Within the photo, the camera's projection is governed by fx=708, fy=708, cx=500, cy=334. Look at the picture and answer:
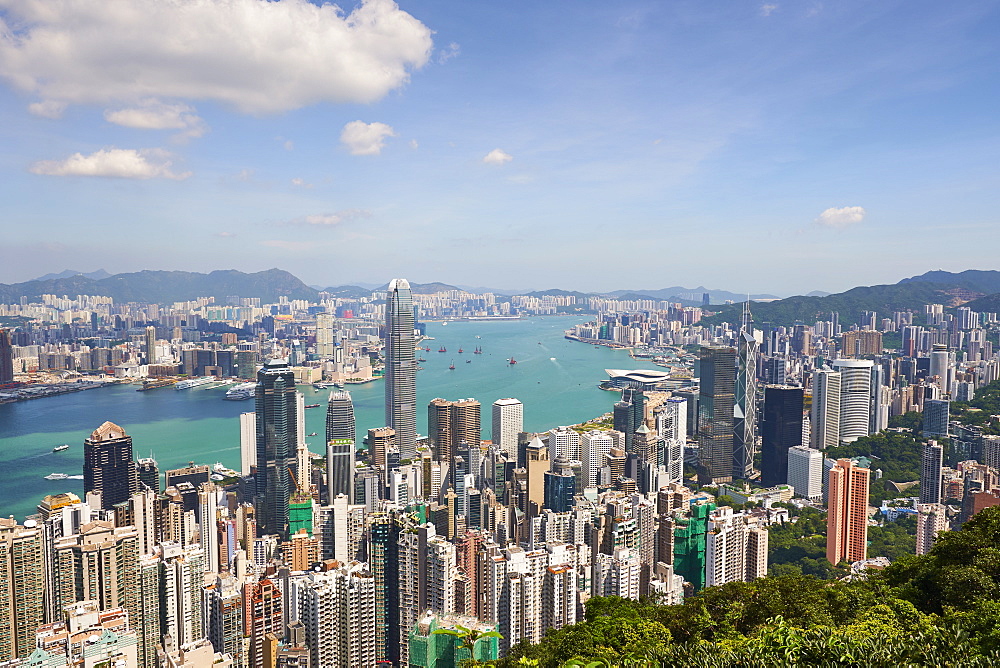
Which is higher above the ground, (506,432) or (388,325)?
(388,325)

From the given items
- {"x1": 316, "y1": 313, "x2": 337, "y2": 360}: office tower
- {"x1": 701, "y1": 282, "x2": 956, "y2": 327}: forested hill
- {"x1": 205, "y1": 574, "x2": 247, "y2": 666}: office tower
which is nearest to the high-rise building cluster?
{"x1": 205, "y1": 574, "x2": 247, "y2": 666}: office tower

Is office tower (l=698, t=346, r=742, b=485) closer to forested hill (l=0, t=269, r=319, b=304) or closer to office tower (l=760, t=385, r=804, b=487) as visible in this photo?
office tower (l=760, t=385, r=804, b=487)

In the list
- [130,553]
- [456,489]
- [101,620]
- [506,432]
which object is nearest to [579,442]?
[506,432]

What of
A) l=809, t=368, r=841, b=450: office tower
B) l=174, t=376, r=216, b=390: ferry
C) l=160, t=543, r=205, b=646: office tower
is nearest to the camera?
l=160, t=543, r=205, b=646: office tower

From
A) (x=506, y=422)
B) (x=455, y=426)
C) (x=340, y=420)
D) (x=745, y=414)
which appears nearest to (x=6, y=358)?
(x=340, y=420)

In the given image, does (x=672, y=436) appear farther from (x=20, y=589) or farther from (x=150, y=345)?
(x=150, y=345)

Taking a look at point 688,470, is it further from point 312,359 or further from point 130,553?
point 312,359

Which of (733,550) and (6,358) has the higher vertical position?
(6,358)
